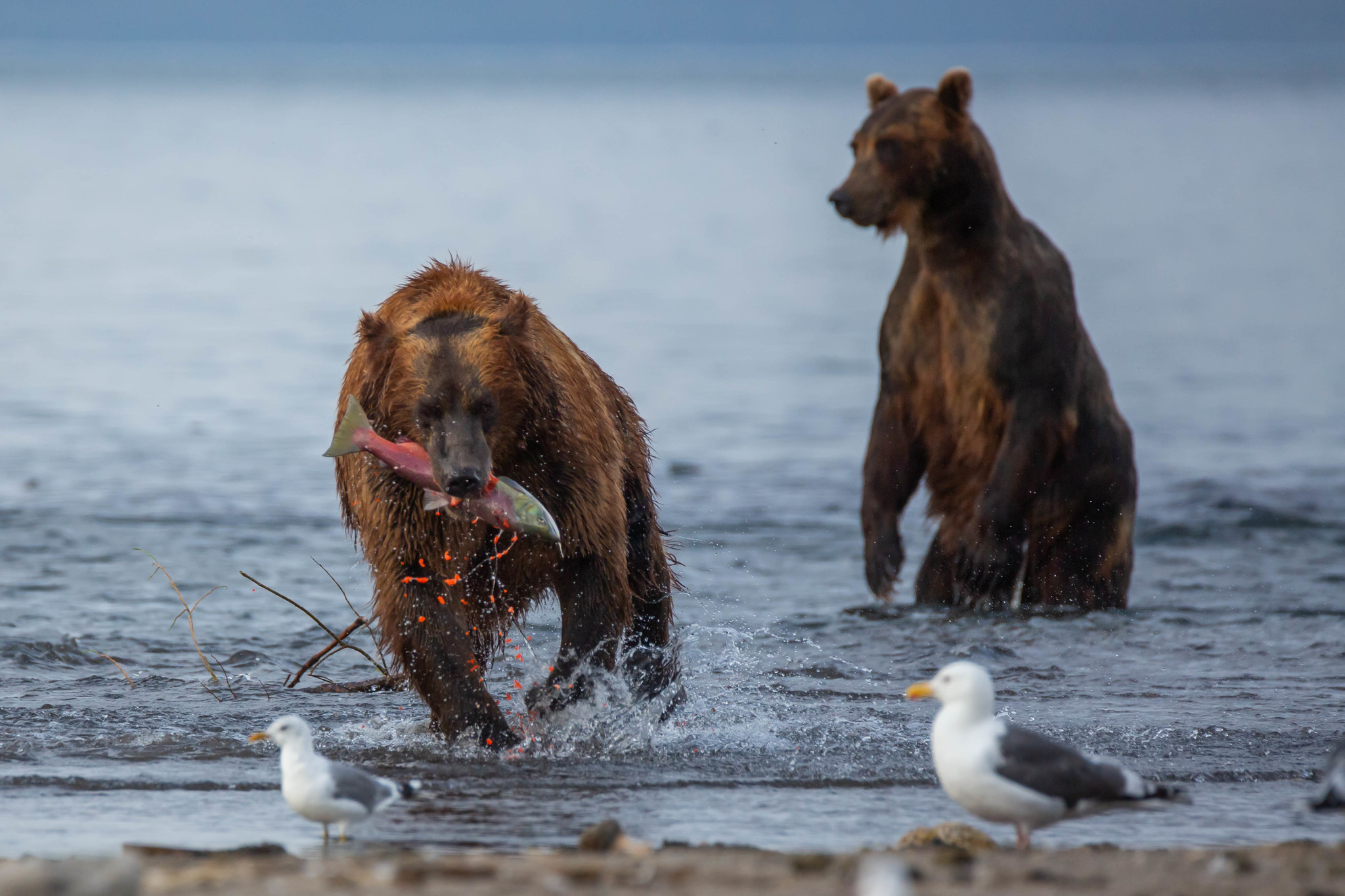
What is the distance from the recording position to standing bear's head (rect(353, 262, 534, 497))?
539 centimetres

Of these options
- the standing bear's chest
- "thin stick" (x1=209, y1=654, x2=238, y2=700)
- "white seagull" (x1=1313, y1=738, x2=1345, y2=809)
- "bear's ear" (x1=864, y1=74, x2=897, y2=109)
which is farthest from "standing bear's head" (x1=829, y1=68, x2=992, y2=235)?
"white seagull" (x1=1313, y1=738, x2=1345, y2=809)

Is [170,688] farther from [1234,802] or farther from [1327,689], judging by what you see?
[1327,689]

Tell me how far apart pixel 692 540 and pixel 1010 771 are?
678 cm

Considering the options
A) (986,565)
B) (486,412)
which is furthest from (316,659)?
(986,565)

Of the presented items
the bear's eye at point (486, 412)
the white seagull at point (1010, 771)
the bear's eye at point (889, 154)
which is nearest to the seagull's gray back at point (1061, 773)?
the white seagull at point (1010, 771)

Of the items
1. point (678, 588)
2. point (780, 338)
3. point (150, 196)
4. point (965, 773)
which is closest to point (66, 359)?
point (780, 338)

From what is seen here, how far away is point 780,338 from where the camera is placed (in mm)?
22812

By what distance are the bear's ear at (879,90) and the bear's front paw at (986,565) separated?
83.3 inches

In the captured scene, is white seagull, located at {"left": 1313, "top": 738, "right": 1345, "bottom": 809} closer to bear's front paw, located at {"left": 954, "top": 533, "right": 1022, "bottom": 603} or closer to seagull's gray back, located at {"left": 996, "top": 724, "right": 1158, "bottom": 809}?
seagull's gray back, located at {"left": 996, "top": 724, "right": 1158, "bottom": 809}

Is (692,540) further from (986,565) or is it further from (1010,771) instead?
(1010,771)

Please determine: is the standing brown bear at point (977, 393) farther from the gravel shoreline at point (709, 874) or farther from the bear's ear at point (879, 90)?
the gravel shoreline at point (709, 874)

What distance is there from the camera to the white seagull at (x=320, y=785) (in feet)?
14.8

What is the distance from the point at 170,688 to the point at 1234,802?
4.09 metres

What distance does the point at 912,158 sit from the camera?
8086mm
